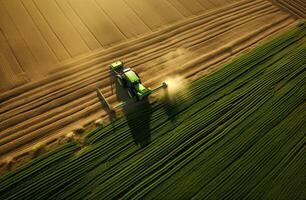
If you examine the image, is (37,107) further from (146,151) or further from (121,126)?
(146,151)

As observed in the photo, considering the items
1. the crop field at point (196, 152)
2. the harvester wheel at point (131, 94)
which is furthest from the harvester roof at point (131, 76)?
the crop field at point (196, 152)

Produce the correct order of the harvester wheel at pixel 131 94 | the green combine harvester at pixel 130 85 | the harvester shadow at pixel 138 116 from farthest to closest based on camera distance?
the harvester wheel at pixel 131 94
the green combine harvester at pixel 130 85
the harvester shadow at pixel 138 116

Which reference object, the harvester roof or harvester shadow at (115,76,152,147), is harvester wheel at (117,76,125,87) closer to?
harvester shadow at (115,76,152,147)

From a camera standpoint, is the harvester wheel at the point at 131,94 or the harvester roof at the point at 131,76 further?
the harvester wheel at the point at 131,94

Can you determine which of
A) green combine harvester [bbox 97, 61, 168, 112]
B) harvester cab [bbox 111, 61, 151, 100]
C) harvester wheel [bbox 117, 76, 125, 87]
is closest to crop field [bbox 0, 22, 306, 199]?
green combine harvester [bbox 97, 61, 168, 112]

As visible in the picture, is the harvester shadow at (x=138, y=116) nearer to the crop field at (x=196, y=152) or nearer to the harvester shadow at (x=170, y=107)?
the crop field at (x=196, y=152)

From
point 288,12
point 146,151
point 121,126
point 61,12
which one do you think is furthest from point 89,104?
point 288,12
